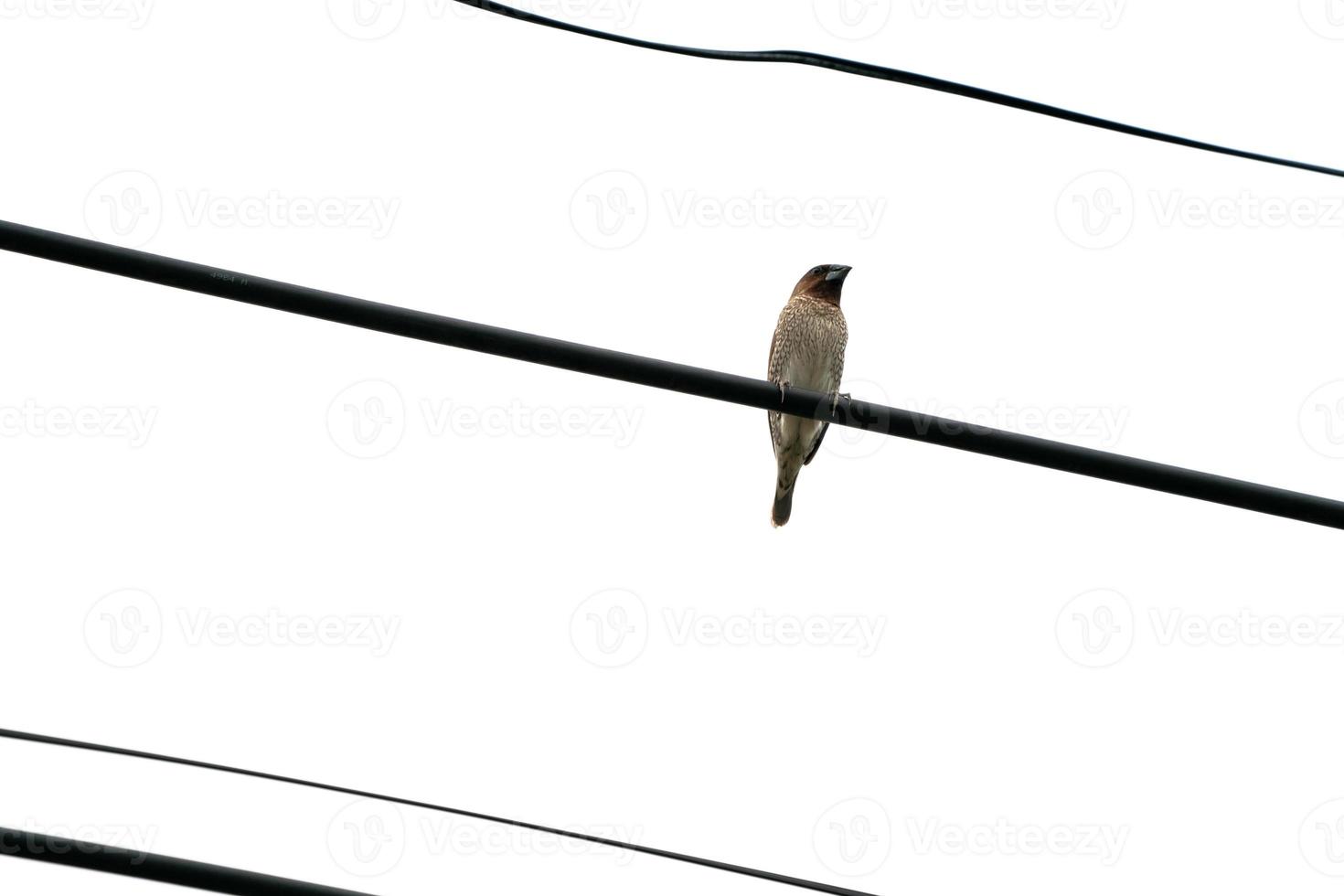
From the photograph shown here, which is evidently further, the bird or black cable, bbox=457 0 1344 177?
the bird

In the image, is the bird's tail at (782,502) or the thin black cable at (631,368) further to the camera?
the bird's tail at (782,502)

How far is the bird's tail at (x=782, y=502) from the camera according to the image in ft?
31.0

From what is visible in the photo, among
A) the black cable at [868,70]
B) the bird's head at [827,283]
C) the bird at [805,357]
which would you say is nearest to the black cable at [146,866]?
the black cable at [868,70]

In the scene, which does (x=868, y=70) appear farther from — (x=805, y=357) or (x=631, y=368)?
(x=805, y=357)

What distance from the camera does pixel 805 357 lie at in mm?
8750

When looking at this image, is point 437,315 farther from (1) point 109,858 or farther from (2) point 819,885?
(2) point 819,885

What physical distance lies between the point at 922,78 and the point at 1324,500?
60.6 inches

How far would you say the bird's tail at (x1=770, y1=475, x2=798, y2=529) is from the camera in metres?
9.45

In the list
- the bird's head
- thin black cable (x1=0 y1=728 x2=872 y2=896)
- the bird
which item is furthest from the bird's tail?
thin black cable (x1=0 y1=728 x2=872 y2=896)

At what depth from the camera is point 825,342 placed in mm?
8680

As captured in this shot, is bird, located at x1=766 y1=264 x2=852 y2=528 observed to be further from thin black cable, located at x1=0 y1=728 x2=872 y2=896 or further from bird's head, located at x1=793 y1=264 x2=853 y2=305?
thin black cable, located at x1=0 y1=728 x2=872 y2=896

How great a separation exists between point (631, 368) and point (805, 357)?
5.29 meters

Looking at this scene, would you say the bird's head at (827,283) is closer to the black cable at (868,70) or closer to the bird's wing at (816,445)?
the bird's wing at (816,445)

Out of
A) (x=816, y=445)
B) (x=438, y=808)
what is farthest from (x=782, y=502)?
(x=438, y=808)
